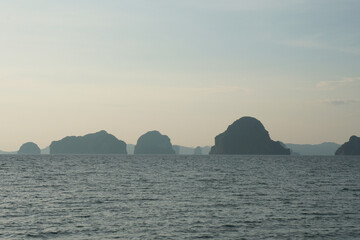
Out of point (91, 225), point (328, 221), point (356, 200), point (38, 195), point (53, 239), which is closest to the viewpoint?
point (53, 239)

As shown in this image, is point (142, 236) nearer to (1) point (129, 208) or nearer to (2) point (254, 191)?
(1) point (129, 208)

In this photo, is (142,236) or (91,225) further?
(91,225)

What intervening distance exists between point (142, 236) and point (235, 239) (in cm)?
685

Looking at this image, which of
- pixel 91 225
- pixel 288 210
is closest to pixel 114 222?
pixel 91 225

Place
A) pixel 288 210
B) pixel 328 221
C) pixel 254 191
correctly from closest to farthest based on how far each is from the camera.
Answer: pixel 328 221
pixel 288 210
pixel 254 191

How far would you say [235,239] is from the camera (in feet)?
109

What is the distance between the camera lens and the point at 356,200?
182 feet

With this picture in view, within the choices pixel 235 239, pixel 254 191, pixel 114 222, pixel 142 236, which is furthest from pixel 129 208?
pixel 254 191

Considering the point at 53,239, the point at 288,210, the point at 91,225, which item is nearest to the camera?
the point at 53,239

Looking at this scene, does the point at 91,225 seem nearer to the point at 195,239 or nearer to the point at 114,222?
the point at 114,222

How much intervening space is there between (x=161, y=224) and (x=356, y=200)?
29.0 m

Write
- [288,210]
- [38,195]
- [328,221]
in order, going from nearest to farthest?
1. [328,221]
2. [288,210]
3. [38,195]

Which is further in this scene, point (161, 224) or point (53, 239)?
point (161, 224)

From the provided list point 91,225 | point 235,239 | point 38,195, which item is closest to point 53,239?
point 91,225
